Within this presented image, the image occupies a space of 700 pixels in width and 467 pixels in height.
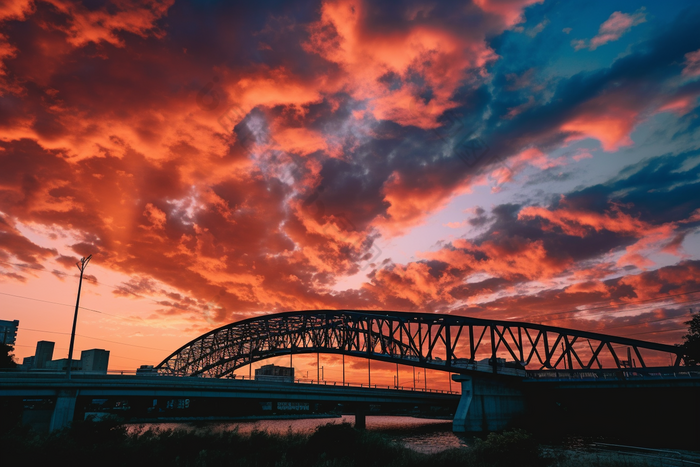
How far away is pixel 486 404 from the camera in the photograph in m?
75.3

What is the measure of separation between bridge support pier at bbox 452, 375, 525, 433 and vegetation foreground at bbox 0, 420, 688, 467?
40986mm

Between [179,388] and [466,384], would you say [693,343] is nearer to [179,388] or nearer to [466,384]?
[466,384]

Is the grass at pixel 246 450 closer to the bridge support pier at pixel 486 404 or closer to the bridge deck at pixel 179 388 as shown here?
the bridge deck at pixel 179 388

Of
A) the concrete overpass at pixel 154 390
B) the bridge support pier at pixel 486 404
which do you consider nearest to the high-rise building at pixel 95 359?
the concrete overpass at pixel 154 390

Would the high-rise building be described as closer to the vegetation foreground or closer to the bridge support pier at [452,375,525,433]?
the bridge support pier at [452,375,525,433]

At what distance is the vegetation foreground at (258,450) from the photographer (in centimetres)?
2459

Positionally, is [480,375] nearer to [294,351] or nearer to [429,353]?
[429,353]

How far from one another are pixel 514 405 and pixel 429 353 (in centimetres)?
1813

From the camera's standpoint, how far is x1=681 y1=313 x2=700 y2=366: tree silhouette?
248ft

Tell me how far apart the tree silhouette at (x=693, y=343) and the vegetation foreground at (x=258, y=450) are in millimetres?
57611

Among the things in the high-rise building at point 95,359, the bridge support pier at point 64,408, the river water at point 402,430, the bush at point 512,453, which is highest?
the high-rise building at point 95,359

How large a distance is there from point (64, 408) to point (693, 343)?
Result: 97697 mm

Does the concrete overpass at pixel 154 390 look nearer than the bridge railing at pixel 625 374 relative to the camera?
Yes

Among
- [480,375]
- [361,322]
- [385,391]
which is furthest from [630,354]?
[361,322]
